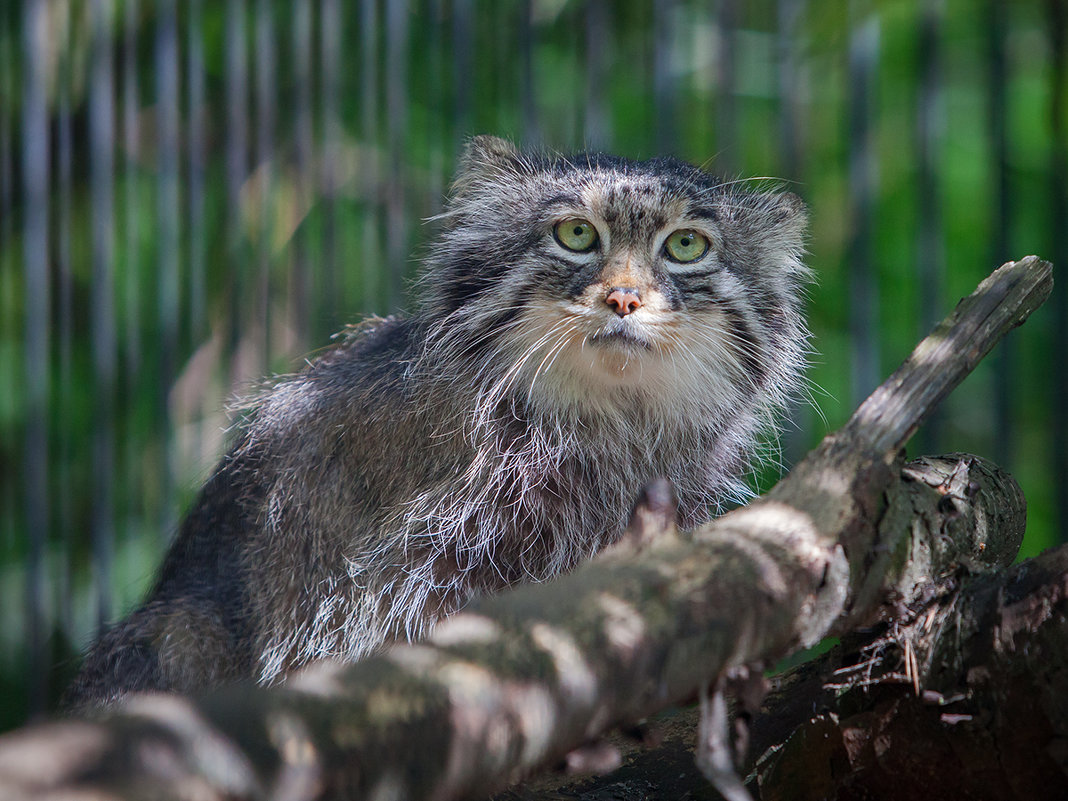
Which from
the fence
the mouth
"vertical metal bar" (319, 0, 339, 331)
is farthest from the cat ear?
"vertical metal bar" (319, 0, 339, 331)

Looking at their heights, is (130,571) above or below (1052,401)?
below

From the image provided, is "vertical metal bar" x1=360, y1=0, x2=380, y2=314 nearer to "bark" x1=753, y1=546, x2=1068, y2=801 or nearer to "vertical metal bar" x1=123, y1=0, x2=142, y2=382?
"vertical metal bar" x1=123, y1=0, x2=142, y2=382

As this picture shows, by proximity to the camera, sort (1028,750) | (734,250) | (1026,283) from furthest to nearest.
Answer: (734,250)
(1026,283)
(1028,750)

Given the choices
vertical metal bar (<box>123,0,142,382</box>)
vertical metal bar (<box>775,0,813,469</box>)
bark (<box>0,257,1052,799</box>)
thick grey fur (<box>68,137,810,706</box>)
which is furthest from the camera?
vertical metal bar (<box>123,0,142,382</box>)

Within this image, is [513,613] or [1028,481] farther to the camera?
[1028,481]

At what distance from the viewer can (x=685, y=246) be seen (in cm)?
230

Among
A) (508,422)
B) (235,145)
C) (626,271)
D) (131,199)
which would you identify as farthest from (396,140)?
(626,271)

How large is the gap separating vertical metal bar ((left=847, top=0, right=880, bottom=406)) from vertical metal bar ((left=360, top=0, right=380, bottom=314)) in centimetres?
177

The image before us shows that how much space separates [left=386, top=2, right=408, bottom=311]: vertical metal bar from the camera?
13.0 feet

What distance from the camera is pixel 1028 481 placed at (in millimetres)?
4043

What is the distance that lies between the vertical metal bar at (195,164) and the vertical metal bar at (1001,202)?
261cm

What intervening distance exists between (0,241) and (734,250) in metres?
3.51

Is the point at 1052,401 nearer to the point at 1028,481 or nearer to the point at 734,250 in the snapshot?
the point at 1028,481

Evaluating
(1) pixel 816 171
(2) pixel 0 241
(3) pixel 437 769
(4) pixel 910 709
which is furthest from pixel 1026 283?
(2) pixel 0 241
